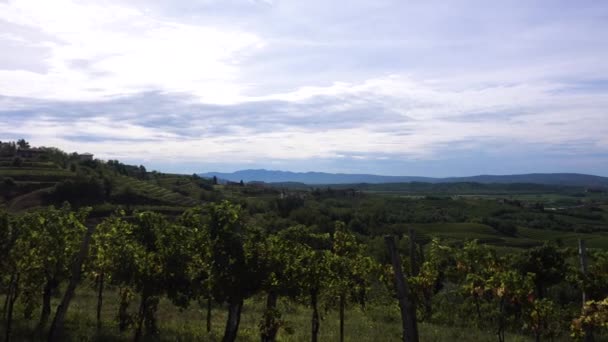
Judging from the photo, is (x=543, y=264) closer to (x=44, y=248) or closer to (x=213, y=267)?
(x=213, y=267)

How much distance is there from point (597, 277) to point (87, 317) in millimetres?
20035

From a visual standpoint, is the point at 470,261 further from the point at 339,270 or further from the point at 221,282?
the point at 221,282

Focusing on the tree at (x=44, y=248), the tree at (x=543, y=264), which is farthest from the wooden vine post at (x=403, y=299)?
the tree at (x=543, y=264)

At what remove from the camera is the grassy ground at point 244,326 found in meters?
18.7

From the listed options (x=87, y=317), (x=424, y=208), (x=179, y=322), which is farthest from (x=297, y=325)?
(x=424, y=208)

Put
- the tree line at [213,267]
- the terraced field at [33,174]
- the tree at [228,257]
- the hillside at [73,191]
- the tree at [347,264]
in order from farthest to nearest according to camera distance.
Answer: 1. the terraced field at [33,174]
2. the hillside at [73,191]
3. the tree at [347,264]
4. the tree line at [213,267]
5. the tree at [228,257]

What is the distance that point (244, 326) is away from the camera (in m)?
22.9

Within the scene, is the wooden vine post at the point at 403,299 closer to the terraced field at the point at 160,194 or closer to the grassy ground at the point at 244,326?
the grassy ground at the point at 244,326

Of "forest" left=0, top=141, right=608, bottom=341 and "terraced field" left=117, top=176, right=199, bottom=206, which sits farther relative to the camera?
"terraced field" left=117, top=176, right=199, bottom=206

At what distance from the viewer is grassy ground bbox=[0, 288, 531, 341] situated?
18.7 meters

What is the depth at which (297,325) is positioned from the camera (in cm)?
2453

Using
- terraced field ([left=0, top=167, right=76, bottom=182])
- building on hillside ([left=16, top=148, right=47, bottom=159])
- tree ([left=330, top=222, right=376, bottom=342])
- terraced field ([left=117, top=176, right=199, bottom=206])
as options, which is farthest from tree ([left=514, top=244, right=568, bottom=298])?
building on hillside ([left=16, top=148, right=47, bottom=159])

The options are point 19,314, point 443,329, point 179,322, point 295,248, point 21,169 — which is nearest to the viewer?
point 295,248

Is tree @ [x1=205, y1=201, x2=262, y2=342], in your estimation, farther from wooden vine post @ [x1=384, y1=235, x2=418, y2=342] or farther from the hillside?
the hillside
